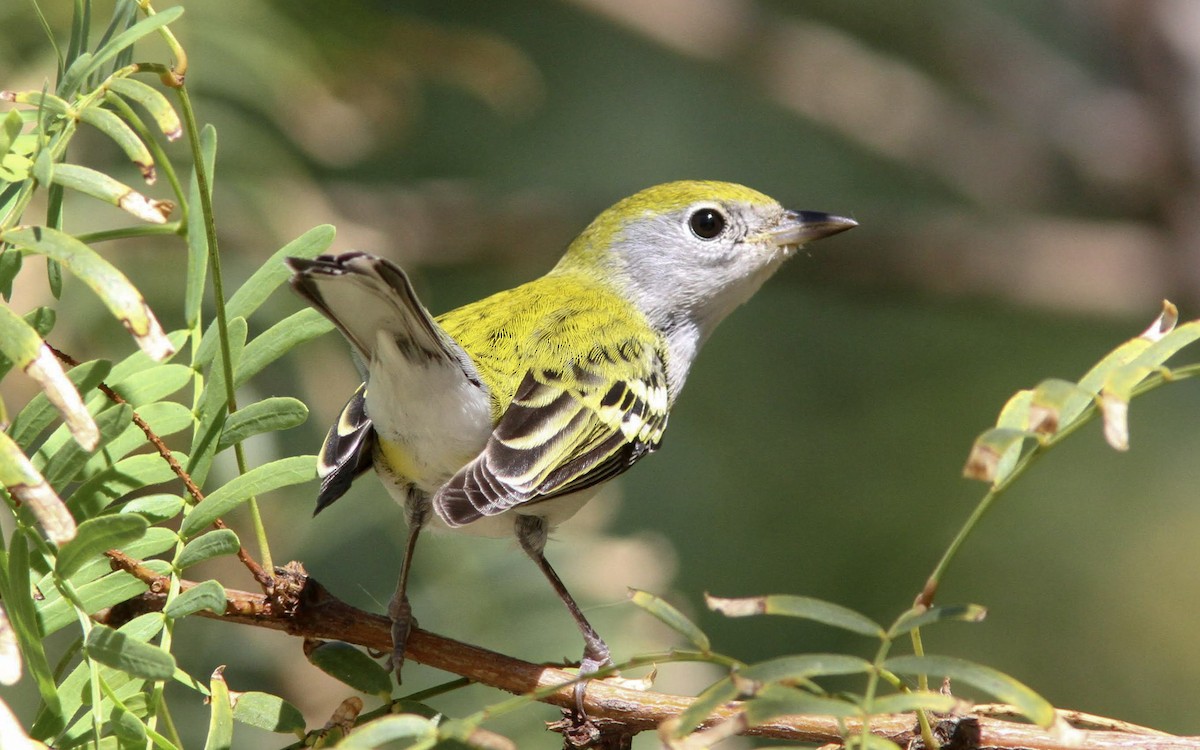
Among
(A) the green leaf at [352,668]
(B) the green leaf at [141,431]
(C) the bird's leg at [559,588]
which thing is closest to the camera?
(B) the green leaf at [141,431]

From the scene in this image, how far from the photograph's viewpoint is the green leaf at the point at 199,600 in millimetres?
1635

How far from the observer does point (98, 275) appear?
144 cm

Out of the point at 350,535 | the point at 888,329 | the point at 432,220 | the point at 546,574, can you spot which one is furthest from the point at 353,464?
the point at 888,329

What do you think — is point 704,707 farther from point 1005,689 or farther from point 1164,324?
point 1164,324

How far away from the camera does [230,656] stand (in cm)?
315

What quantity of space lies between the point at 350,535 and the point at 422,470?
0.72 metres

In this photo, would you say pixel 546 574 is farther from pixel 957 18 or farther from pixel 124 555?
pixel 957 18

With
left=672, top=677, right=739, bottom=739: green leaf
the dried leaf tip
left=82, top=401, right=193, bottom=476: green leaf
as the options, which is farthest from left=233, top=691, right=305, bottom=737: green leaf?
the dried leaf tip

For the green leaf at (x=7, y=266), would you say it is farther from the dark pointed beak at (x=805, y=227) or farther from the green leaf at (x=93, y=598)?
the dark pointed beak at (x=805, y=227)

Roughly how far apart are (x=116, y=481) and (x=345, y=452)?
60cm

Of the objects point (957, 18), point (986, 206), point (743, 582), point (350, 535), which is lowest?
point (743, 582)

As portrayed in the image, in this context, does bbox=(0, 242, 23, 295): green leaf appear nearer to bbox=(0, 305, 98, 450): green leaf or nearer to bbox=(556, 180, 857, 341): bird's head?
bbox=(0, 305, 98, 450): green leaf

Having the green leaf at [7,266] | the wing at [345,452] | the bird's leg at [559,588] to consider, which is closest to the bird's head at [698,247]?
Answer: the bird's leg at [559,588]

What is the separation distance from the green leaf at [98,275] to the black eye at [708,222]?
2532 millimetres
